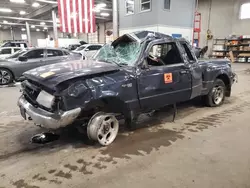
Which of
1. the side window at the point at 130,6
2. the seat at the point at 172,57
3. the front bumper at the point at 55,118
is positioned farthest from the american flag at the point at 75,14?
the front bumper at the point at 55,118

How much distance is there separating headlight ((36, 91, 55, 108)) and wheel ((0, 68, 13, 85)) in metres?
5.98

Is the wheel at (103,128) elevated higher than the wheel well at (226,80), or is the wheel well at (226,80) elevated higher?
the wheel well at (226,80)

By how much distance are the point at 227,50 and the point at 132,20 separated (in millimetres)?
8937

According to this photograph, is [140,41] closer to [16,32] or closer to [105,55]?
[105,55]

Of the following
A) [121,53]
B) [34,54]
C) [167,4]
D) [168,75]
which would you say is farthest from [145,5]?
[168,75]

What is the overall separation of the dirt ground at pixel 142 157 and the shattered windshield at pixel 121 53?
119cm

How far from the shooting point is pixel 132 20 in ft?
45.0

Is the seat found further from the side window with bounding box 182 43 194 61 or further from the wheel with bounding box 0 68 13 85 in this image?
the wheel with bounding box 0 68 13 85

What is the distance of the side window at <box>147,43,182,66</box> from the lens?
3756 millimetres

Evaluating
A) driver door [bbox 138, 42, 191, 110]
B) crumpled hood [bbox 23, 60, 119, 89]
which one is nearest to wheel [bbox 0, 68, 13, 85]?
crumpled hood [bbox 23, 60, 119, 89]

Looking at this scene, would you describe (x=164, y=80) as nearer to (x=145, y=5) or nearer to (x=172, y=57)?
(x=172, y=57)

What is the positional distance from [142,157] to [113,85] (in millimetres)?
1023

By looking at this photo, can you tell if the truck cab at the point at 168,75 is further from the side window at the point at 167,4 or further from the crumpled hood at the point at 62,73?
the side window at the point at 167,4

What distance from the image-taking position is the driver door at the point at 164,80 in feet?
10.7
